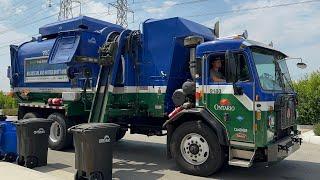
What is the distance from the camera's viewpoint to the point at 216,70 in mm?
8188

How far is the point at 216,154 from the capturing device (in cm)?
804

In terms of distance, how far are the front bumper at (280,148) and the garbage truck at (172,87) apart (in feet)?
0.08

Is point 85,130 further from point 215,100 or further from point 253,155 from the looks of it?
point 253,155

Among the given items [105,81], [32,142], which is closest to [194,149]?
[105,81]

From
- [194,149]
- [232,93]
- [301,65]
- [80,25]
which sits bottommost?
[194,149]

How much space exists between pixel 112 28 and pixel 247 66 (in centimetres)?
469

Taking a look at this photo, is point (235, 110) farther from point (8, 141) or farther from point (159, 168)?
point (8, 141)

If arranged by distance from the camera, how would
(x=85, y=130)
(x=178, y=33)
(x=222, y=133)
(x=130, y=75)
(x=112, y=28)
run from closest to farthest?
(x=85, y=130) → (x=222, y=133) → (x=178, y=33) → (x=130, y=75) → (x=112, y=28)

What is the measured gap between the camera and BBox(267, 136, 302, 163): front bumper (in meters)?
7.64

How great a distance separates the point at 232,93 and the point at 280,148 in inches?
53.0

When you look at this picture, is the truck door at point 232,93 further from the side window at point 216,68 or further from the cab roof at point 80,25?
the cab roof at point 80,25

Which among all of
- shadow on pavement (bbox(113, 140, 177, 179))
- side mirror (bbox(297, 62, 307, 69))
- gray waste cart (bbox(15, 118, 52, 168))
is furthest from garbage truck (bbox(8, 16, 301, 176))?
gray waste cart (bbox(15, 118, 52, 168))

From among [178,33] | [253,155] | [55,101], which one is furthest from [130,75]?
[253,155]

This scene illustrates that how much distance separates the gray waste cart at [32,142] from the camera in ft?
29.4
